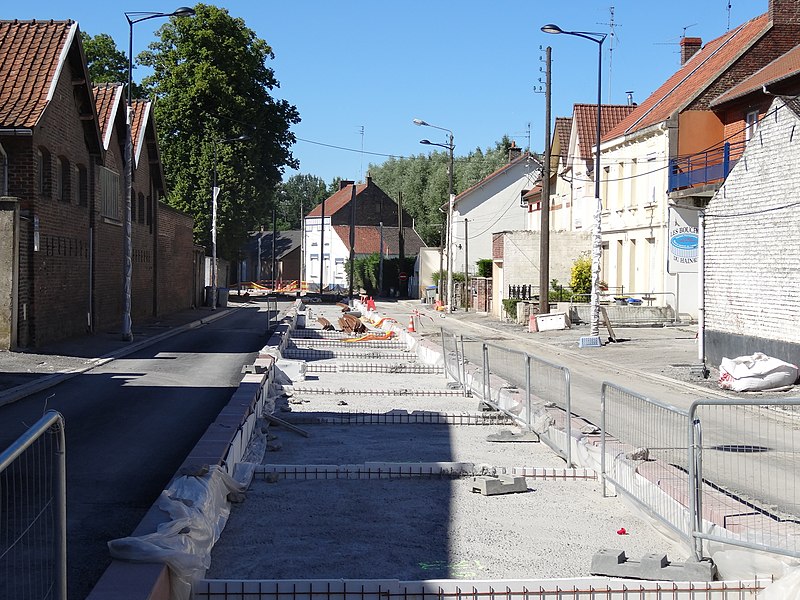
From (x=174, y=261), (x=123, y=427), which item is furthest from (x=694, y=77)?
(x=123, y=427)

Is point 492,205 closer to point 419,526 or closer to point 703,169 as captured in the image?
point 703,169

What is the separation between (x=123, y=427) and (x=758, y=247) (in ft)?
45.7

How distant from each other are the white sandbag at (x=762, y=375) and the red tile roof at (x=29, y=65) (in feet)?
53.4

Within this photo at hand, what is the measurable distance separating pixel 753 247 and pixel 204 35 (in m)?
42.3

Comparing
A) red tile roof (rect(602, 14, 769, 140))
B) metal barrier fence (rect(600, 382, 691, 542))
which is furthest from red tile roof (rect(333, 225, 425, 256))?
metal barrier fence (rect(600, 382, 691, 542))

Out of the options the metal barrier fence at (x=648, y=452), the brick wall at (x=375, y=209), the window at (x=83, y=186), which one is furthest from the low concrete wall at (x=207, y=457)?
the brick wall at (x=375, y=209)

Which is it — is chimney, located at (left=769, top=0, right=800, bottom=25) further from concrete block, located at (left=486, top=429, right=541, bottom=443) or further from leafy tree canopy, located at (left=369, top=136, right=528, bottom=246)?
leafy tree canopy, located at (left=369, top=136, right=528, bottom=246)

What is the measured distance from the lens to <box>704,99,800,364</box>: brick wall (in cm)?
1955

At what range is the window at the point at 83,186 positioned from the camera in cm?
→ 2866

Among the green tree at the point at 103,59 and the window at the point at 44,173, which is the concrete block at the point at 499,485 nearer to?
the window at the point at 44,173

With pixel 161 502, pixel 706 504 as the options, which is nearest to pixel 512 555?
pixel 706 504

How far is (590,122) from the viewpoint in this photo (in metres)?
46.9

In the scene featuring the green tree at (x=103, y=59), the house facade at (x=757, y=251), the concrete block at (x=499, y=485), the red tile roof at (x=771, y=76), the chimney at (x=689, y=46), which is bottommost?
the concrete block at (x=499, y=485)

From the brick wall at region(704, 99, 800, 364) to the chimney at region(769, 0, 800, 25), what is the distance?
578 inches
